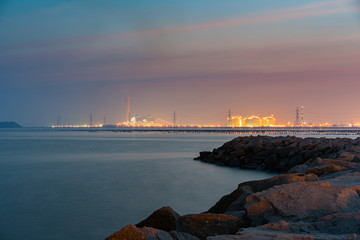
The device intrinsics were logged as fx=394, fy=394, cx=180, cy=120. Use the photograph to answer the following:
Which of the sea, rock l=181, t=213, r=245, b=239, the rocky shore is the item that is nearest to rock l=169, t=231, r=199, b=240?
the rocky shore

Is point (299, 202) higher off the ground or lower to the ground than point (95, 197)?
higher

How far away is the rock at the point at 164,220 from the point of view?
4.15 metres

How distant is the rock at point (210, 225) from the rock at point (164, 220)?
0.16m

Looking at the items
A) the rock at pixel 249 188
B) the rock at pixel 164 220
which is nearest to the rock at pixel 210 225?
the rock at pixel 164 220

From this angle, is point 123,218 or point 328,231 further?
point 123,218

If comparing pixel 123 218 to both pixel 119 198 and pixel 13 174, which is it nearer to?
pixel 119 198

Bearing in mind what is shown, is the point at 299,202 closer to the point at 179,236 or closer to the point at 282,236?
the point at 282,236

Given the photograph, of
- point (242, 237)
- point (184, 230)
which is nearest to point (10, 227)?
point (184, 230)

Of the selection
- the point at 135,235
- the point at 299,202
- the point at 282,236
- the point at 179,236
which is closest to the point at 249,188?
the point at 299,202

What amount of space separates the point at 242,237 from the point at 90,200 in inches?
245

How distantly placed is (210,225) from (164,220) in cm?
59

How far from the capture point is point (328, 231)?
336 centimetres

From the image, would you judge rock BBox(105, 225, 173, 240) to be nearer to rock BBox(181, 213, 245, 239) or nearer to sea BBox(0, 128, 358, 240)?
rock BBox(181, 213, 245, 239)

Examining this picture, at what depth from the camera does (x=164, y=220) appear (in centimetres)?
428
